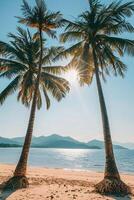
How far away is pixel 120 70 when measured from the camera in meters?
18.5

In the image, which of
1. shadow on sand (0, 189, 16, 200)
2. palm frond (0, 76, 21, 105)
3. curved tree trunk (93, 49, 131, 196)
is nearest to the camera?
shadow on sand (0, 189, 16, 200)

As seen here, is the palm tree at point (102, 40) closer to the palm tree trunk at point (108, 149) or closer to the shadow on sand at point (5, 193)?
the palm tree trunk at point (108, 149)

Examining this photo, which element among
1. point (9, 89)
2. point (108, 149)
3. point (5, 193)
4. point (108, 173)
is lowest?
point (5, 193)

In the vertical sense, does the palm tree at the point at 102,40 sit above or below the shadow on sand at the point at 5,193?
above

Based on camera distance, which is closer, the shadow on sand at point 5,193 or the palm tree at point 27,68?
the shadow on sand at point 5,193

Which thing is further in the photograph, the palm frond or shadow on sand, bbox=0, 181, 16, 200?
the palm frond

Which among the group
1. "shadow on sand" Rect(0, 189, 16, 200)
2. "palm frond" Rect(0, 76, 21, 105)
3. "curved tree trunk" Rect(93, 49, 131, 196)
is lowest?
"shadow on sand" Rect(0, 189, 16, 200)

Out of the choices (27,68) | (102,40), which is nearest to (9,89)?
(27,68)

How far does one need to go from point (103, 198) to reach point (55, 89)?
1015 cm

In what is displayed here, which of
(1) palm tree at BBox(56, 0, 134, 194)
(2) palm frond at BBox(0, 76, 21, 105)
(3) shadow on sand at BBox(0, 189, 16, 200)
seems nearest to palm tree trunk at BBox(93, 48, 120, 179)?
(1) palm tree at BBox(56, 0, 134, 194)

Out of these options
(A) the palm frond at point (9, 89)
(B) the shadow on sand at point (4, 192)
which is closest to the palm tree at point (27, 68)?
(A) the palm frond at point (9, 89)

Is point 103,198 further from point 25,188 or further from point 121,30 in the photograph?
point 121,30

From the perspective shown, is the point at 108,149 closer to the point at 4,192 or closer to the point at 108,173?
the point at 108,173

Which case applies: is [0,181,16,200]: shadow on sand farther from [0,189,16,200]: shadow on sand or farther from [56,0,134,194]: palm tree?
[56,0,134,194]: palm tree
